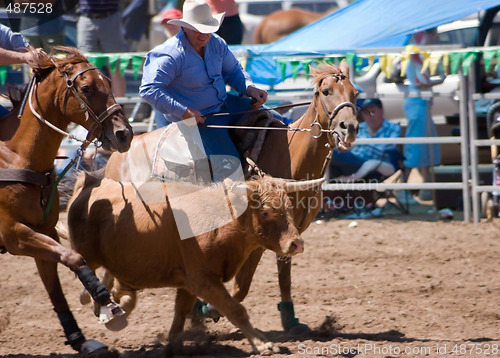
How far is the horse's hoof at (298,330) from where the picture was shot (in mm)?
5171

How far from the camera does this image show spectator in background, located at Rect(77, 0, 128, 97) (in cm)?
1047

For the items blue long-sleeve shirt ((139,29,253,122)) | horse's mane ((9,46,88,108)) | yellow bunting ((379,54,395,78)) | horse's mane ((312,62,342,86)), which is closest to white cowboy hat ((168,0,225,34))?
blue long-sleeve shirt ((139,29,253,122))

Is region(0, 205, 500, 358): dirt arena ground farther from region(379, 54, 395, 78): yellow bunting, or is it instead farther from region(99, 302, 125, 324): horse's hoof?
region(379, 54, 395, 78): yellow bunting

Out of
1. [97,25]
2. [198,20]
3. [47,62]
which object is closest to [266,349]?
[47,62]

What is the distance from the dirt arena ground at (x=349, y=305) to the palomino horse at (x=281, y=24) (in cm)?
894

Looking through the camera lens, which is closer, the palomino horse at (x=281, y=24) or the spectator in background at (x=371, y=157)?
the spectator in background at (x=371, y=157)

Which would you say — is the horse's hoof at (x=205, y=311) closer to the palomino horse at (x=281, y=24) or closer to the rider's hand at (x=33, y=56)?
the rider's hand at (x=33, y=56)

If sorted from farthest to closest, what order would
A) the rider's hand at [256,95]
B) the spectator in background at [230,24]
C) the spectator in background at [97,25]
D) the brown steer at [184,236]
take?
the spectator in background at [97,25]
the spectator in background at [230,24]
the rider's hand at [256,95]
the brown steer at [184,236]

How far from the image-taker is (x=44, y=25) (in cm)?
1033

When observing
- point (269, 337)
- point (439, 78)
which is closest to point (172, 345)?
point (269, 337)

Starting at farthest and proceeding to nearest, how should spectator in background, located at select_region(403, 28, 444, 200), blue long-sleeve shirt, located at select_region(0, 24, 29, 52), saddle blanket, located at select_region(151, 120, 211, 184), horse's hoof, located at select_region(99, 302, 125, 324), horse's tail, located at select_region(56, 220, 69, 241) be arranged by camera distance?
1. spectator in background, located at select_region(403, 28, 444, 200)
2. saddle blanket, located at select_region(151, 120, 211, 184)
3. horse's tail, located at select_region(56, 220, 69, 241)
4. blue long-sleeve shirt, located at select_region(0, 24, 29, 52)
5. horse's hoof, located at select_region(99, 302, 125, 324)

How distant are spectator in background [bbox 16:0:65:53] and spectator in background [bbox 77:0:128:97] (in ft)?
0.98

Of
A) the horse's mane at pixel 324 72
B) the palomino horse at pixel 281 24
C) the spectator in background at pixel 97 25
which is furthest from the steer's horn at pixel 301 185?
the palomino horse at pixel 281 24

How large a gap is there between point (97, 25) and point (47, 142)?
6.47m
